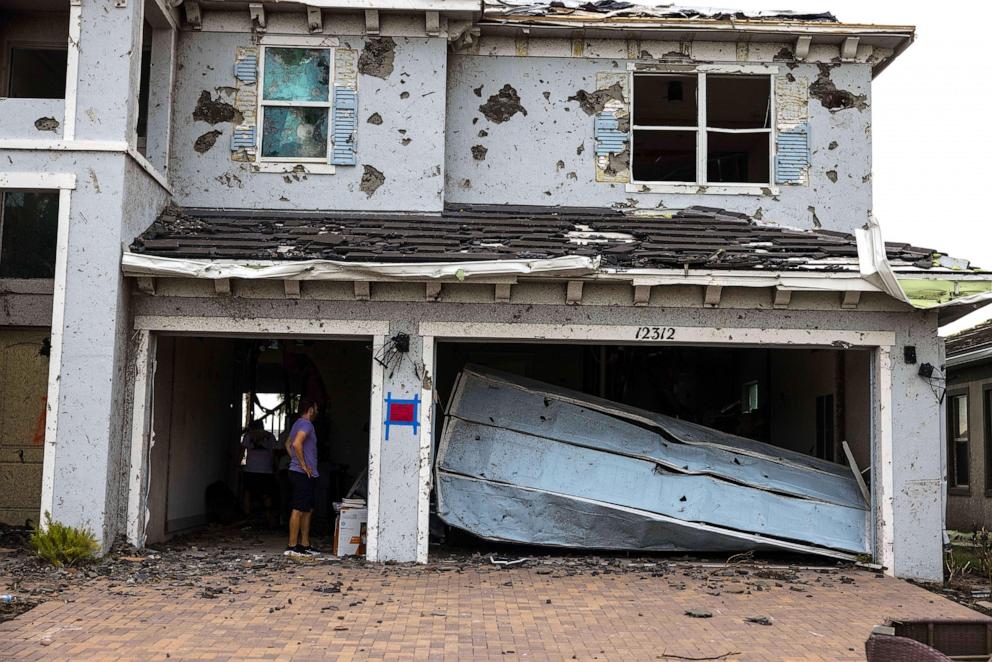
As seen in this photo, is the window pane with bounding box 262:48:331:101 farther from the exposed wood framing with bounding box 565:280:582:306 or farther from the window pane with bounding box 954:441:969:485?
the window pane with bounding box 954:441:969:485

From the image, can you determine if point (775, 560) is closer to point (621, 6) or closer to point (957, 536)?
point (957, 536)

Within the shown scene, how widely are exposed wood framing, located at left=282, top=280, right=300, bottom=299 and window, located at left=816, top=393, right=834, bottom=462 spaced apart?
6.54m

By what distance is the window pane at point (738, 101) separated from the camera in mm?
12859

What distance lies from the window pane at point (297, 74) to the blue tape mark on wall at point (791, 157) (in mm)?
5648

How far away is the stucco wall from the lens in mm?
12297

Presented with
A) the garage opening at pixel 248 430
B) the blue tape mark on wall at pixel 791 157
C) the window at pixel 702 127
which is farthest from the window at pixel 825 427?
the garage opening at pixel 248 430

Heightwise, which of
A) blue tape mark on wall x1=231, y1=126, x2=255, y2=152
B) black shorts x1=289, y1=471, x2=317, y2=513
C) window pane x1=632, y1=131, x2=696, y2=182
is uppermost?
window pane x1=632, y1=131, x2=696, y2=182

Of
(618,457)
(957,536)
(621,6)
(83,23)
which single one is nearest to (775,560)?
(618,457)

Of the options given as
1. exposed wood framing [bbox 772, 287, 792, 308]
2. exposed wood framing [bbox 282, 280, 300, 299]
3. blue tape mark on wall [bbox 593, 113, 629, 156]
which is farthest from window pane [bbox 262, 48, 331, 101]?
exposed wood framing [bbox 772, 287, 792, 308]

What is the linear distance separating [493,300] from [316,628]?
4.24 m

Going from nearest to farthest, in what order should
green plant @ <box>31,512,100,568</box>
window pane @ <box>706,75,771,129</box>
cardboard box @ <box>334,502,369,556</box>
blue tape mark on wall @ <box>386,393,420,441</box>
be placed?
green plant @ <box>31,512,100,568</box>, blue tape mark on wall @ <box>386,393,420,441</box>, cardboard box @ <box>334,502,369,556</box>, window pane @ <box>706,75,771,129</box>

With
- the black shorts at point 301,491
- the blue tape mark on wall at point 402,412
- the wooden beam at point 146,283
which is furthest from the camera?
the black shorts at point 301,491

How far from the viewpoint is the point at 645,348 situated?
15.5 meters

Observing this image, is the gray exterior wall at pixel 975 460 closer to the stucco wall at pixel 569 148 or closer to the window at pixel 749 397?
the window at pixel 749 397
